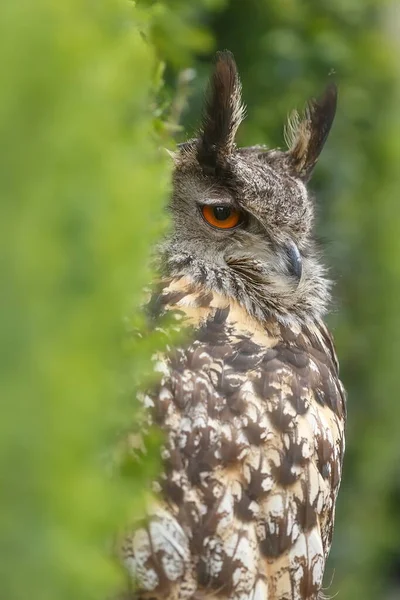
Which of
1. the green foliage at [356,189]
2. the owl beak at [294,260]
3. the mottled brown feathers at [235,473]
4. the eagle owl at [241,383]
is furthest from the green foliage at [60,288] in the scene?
the green foliage at [356,189]

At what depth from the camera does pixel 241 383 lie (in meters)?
2.48

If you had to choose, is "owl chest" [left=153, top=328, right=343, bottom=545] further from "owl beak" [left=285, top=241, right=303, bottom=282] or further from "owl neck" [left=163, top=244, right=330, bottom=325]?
"owl beak" [left=285, top=241, right=303, bottom=282]

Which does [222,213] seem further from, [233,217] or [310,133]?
[310,133]

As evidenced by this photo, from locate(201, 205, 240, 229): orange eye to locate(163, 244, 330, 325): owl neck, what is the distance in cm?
13

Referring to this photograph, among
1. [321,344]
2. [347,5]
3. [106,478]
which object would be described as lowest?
[106,478]

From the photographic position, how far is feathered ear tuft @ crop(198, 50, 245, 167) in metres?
2.79

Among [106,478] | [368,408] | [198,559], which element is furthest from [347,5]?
[106,478]

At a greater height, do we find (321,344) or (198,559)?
(321,344)

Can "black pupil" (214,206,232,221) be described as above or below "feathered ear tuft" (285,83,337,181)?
below

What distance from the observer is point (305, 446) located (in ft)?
8.20

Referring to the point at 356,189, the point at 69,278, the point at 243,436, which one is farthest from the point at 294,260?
the point at 356,189

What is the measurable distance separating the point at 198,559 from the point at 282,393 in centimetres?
51

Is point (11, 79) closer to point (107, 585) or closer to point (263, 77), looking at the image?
point (107, 585)

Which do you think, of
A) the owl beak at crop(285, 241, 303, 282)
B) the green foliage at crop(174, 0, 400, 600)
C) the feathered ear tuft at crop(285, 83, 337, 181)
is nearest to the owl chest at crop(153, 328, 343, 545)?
the owl beak at crop(285, 241, 303, 282)
